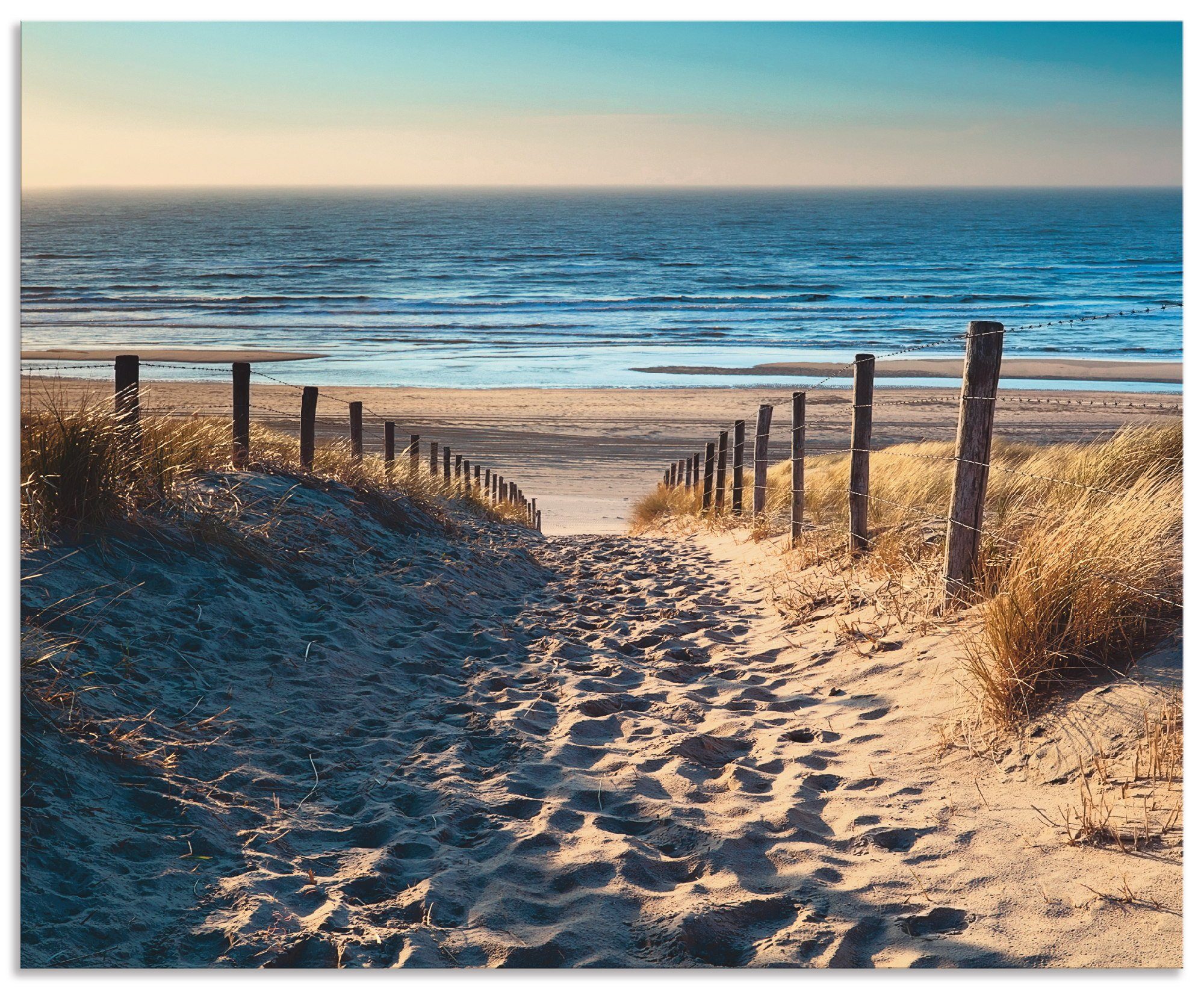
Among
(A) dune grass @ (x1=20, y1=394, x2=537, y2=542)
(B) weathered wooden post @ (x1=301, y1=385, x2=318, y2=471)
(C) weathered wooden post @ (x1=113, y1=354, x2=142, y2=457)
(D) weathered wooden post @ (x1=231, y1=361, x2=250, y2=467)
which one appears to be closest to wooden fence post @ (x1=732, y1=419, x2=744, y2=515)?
(B) weathered wooden post @ (x1=301, y1=385, x2=318, y2=471)

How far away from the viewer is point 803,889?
2.84 meters

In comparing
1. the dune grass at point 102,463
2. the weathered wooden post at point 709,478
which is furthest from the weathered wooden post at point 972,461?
the weathered wooden post at point 709,478

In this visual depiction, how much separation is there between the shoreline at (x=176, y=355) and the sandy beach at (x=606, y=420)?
4.68 m

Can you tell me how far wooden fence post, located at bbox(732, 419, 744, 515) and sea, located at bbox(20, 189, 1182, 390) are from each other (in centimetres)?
379

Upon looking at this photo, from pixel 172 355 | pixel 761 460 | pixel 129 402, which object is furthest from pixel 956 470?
pixel 172 355

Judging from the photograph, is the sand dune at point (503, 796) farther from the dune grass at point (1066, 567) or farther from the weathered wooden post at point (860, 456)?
the weathered wooden post at point (860, 456)

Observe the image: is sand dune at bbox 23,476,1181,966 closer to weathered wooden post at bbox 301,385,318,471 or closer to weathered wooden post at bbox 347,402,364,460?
weathered wooden post at bbox 301,385,318,471

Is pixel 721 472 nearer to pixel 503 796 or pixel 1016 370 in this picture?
pixel 503 796

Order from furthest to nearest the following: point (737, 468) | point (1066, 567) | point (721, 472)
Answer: point (721, 472) < point (737, 468) < point (1066, 567)

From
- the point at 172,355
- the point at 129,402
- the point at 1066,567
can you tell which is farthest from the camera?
the point at 172,355

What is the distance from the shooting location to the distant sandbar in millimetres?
30828

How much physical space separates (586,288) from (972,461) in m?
52.8

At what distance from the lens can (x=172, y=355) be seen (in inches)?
1305

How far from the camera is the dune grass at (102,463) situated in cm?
434
